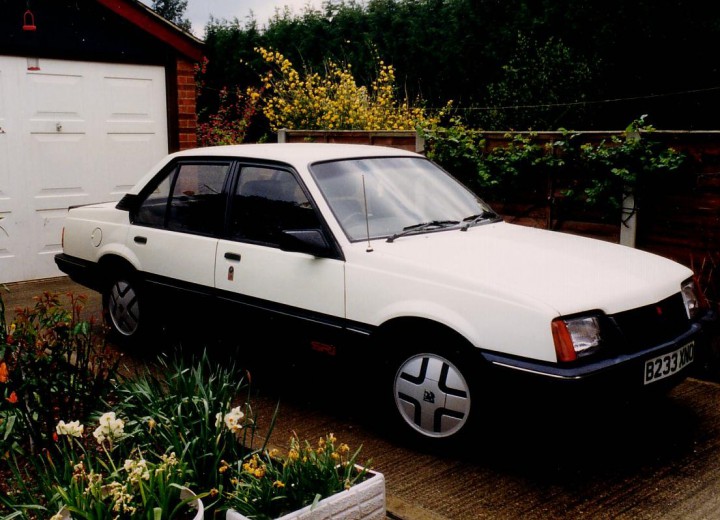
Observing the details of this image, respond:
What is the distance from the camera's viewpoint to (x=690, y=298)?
201 inches

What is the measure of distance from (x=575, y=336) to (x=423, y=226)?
147 cm

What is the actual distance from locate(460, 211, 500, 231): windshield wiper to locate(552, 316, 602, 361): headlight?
1.41 m

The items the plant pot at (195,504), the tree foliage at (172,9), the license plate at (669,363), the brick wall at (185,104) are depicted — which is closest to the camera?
the plant pot at (195,504)

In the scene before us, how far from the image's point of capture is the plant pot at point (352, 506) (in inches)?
128

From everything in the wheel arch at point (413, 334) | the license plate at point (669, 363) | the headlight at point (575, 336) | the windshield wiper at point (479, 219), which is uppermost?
the windshield wiper at point (479, 219)

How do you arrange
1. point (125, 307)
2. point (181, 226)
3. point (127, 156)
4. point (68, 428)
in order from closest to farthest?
point (68, 428)
point (181, 226)
point (125, 307)
point (127, 156)

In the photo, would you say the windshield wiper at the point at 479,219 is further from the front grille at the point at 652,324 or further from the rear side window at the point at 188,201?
the rear side window at the point at 188,201

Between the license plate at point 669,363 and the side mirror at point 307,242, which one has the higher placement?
the side mirror at point 307,242

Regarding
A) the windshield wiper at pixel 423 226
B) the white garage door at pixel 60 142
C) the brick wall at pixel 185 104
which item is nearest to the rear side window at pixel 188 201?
the windshield wiper at pixel 423 226

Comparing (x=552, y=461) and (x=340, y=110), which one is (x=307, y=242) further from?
(x=340, y=110)

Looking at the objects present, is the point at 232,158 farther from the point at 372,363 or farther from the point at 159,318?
the point at 372,363

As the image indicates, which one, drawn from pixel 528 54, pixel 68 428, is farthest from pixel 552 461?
pixel 528 54

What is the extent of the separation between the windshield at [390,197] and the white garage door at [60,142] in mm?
5447

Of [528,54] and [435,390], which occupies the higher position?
[528,54]
